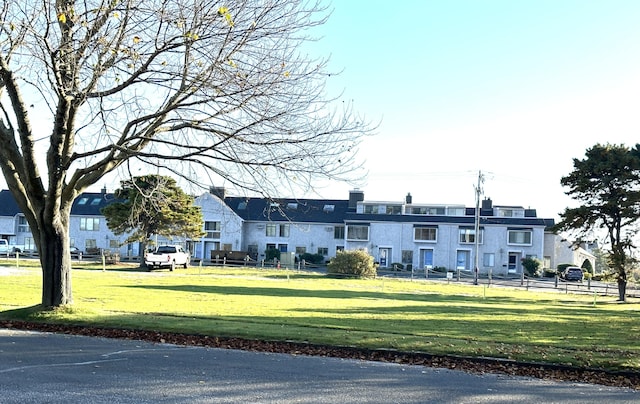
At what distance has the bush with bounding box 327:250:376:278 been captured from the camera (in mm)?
49188

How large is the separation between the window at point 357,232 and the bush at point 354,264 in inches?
900

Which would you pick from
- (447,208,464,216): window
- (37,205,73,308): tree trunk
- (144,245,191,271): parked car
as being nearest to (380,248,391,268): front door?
(447,208,464,216): window

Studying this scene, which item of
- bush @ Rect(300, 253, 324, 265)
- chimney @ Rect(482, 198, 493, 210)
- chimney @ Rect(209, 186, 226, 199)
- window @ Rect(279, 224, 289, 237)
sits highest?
chimney @ Rect(482, 198, 493, 210)

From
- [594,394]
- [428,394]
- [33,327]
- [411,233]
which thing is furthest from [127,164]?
[411,233]

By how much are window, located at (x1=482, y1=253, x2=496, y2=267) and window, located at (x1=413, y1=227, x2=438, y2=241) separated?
549cm

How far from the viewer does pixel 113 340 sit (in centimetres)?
1309

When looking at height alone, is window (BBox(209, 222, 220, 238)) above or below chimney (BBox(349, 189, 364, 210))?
below

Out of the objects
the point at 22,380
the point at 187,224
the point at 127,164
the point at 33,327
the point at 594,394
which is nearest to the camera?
the point at 22,380

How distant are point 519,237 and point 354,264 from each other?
28.6 meters

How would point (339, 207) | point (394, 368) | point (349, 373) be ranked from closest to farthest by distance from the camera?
point (349, 373) → point (394, 368) → point (339, 207)

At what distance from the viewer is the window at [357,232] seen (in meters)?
72.8

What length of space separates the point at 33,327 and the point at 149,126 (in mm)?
5004

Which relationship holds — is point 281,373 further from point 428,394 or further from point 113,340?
point 113,340

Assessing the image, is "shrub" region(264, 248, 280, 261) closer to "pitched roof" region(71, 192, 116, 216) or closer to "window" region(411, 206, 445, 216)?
"window" region(411, 206, 445, 216)
